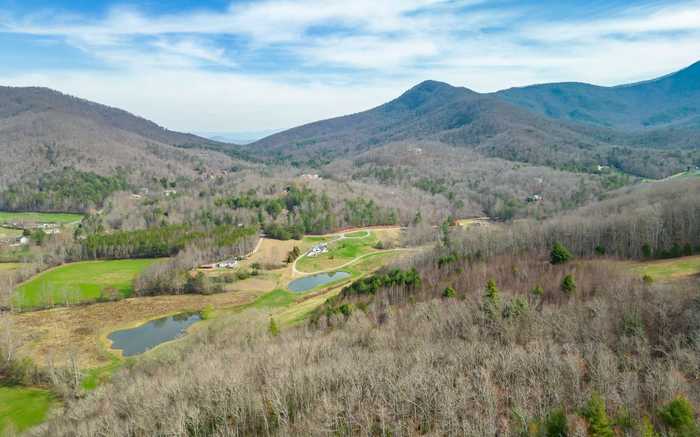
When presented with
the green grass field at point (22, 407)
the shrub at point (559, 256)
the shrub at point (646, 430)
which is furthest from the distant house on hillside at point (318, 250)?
the shrub at point (646, 430)

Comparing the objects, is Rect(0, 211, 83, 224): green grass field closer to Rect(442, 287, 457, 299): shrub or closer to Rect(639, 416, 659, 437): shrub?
Rect(442, 287, 457, 299): shrub

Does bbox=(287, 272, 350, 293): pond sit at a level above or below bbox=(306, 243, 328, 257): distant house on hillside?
below

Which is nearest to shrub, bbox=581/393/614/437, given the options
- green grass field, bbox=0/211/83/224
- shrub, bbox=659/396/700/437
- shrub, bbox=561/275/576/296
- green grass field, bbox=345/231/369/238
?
shrub, bbox=659/396/700/437

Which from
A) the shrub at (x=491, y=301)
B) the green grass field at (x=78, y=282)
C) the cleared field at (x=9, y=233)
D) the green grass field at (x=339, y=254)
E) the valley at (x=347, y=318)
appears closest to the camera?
the valley at (x=347, y=318)

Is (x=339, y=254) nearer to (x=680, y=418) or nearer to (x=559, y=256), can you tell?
(x=559, y=256)

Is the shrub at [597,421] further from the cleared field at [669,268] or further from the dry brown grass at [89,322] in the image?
the dry brown grass at [89,322]

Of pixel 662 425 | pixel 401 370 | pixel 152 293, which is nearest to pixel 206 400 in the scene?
pixel 401 370
